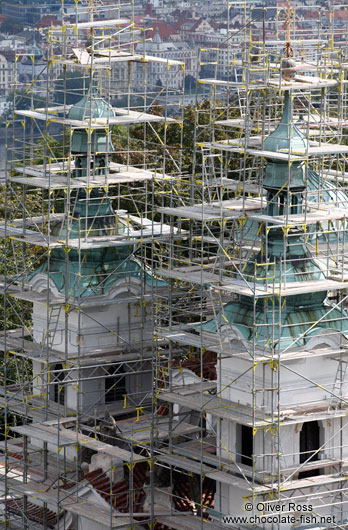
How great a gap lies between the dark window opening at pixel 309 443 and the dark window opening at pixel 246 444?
1.42 m

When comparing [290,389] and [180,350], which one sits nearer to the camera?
[290,389]

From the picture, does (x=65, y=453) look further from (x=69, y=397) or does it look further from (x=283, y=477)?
(x=283, y=477)

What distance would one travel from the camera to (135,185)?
7456 cm

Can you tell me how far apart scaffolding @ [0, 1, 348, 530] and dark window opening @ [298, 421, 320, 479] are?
67mm

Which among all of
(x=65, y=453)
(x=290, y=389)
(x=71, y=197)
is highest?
(x=71, y=197)

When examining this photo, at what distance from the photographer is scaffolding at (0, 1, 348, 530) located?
49.3 meters

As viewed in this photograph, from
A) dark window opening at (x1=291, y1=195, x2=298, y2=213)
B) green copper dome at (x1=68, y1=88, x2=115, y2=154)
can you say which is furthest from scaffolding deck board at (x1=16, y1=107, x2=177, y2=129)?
dark window opening at (x1=291, y1=195, x2=298, y2=213)

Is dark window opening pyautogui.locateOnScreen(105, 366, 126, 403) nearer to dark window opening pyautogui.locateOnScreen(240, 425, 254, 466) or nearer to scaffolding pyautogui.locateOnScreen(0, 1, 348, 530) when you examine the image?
scaffolding pyautogui.locateOnScreen(0, 1, 348, 530)

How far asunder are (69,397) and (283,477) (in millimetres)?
10039

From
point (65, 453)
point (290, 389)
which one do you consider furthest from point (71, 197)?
point (290, 389)

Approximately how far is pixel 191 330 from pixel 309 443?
496cm

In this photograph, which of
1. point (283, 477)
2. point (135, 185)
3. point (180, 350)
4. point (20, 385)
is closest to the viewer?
point (283, 477)

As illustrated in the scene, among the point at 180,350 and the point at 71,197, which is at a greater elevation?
the point at 71,197

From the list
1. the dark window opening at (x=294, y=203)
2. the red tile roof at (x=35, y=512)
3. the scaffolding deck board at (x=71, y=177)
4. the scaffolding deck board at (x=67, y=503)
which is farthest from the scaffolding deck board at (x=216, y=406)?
the scaffolding deck board at (x=71, y=177)
